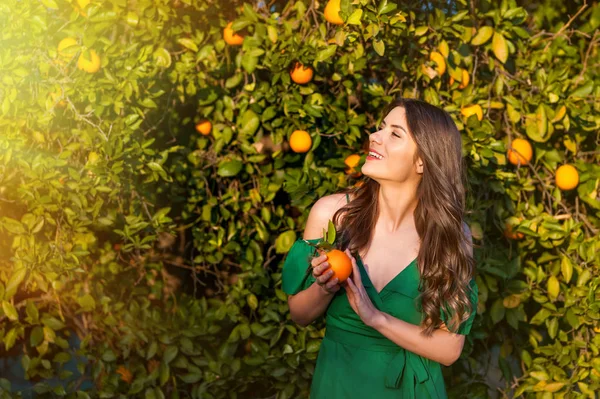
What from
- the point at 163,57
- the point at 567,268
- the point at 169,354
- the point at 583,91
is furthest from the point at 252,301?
the point at 583,91

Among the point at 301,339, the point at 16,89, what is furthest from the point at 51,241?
the point at 301,339

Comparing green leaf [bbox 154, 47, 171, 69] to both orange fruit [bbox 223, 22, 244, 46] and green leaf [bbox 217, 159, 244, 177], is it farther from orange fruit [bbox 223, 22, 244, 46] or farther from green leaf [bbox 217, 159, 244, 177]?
green leaf [bbox 217, 159, 244, 177]

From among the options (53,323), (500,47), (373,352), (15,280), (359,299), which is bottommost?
(53,323)

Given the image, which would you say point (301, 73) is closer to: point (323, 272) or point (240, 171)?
point (240, 171)

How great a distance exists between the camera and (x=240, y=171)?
116 inches

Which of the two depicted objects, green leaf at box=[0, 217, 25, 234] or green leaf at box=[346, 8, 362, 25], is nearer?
green leaf at box=[346, 8, 362, 25]

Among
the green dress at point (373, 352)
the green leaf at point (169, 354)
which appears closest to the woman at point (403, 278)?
the green dress at point (373, 352)

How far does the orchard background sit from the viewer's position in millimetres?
2633

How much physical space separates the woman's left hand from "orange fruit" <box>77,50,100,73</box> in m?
1.26

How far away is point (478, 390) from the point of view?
2.96 m

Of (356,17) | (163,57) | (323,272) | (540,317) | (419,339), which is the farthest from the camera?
(540,317)

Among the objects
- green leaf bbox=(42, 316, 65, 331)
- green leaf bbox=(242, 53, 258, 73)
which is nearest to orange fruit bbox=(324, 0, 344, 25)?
green leaf bbox=(242, 53, 258, 73)

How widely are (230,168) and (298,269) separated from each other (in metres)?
0.90

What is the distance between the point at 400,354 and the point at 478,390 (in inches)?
44.8
